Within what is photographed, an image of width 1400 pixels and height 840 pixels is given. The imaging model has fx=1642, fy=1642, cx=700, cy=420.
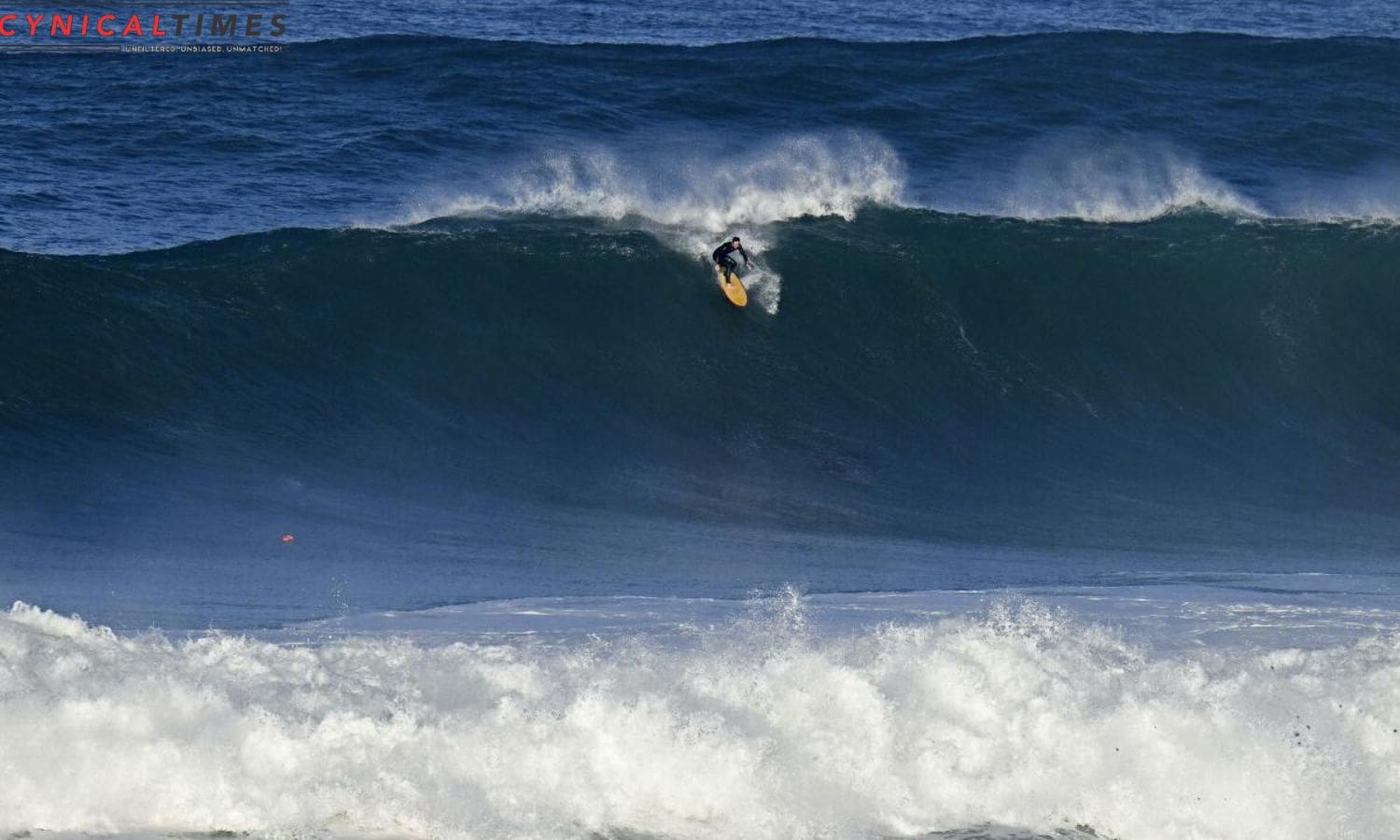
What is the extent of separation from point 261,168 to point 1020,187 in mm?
10825

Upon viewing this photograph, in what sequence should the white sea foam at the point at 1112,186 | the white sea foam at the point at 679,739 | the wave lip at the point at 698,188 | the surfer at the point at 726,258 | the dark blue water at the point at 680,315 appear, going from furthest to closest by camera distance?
the white sea foam at the point at 1112,186
the wave lip at the point at 698,188
the surfer at the point at 726,258
the dark blue water at the point at 680,315
the white sea foam at the point at 679,739

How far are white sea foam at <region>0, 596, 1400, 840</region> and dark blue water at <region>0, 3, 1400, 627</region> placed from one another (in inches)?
77.7

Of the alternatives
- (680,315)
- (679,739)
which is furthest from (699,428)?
(679,739)

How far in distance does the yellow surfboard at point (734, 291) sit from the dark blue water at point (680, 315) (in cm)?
17

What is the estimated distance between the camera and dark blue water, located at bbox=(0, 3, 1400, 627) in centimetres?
1588

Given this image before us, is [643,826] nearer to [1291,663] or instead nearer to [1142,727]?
[1142,727]

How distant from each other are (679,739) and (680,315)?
9264 mm

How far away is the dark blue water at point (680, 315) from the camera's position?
15.9 metres

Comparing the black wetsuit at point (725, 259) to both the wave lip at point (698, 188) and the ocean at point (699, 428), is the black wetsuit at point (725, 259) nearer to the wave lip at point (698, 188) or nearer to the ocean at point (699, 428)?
the ocean at point (699, 428)

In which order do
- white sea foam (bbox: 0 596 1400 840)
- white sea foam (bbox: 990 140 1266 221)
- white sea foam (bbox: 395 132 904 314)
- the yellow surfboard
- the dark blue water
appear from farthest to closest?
white sea foam (bbox: 990 140 1266 221) < white sea foam (bbox: 395 132 904 314) < the yellow surfboard < the dark blue water < white sea foam (bbox: 0 596 1400 840)

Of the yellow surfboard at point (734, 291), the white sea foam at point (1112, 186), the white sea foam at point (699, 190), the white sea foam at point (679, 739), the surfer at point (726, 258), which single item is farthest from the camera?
the white sea foam at point (1112, 186)

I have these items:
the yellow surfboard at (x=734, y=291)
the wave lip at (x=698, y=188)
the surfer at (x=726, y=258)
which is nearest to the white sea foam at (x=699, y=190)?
the wave lip at (x=698, y=188)

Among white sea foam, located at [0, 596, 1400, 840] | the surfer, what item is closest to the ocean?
white sea foam, located at [0, 596, 1400, 840]

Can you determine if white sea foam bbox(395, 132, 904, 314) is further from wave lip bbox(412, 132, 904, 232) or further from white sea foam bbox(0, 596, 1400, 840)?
white sea foam bbox(0, 596, 1400, 840)
